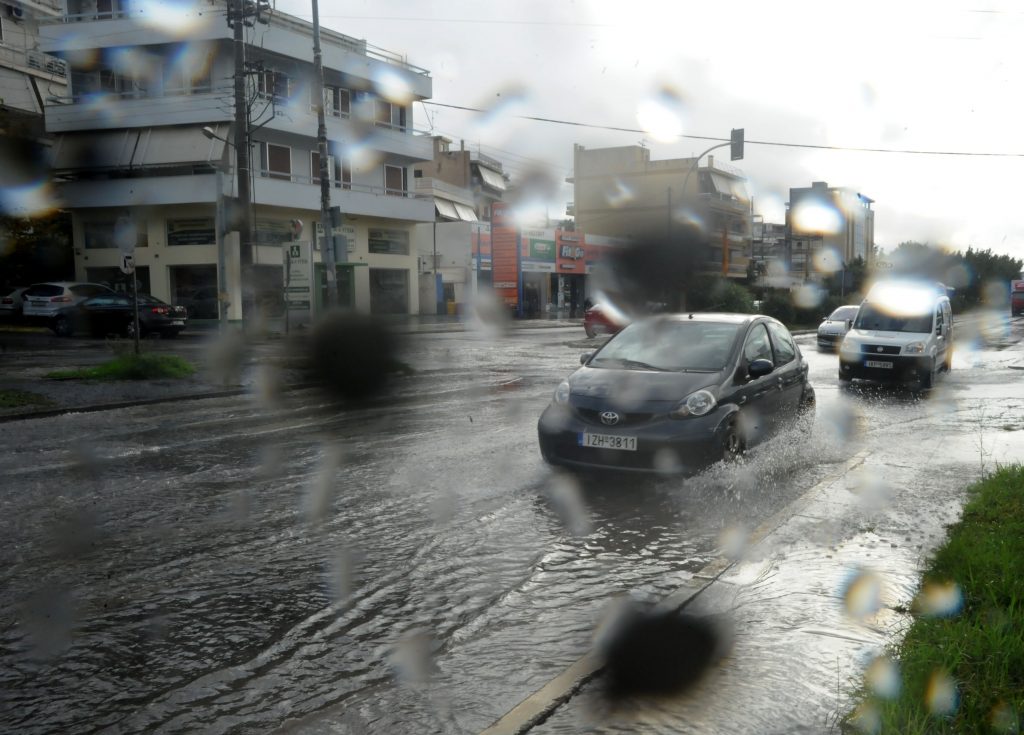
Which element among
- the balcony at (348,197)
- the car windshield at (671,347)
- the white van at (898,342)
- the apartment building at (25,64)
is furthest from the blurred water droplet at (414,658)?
the apartment building at (25,64)

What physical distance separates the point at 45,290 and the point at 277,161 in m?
11.5

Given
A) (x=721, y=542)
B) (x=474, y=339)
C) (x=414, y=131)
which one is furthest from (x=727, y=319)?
(x=414, y=131)

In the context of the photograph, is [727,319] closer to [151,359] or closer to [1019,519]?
[1019,519]

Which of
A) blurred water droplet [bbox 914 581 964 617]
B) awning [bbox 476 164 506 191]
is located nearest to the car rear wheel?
blurred water droplet [bbox 914 581 964 617]

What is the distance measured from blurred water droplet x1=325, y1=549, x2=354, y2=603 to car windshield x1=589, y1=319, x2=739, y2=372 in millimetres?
3432

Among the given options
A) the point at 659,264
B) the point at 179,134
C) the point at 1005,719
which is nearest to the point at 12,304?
the point at 179,134

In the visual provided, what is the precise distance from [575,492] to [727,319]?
2.67 m

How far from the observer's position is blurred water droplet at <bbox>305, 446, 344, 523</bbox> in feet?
20.2

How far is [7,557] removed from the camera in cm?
507

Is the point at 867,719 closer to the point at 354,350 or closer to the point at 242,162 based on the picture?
the point at 354,350

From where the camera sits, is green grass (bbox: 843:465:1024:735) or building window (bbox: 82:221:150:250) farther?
Answer: building window (bbox: 82:221:150:250)

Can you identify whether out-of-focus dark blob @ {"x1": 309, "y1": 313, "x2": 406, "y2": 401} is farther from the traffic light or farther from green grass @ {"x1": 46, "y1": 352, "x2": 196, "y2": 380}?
the traffic light

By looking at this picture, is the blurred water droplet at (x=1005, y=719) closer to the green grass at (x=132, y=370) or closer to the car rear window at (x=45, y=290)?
the green grass at (x=132, y=370)

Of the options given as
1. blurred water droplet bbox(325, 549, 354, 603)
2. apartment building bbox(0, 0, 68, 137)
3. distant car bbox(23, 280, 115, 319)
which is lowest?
blurred water droplet bbox(325, 549, 354, 603)
